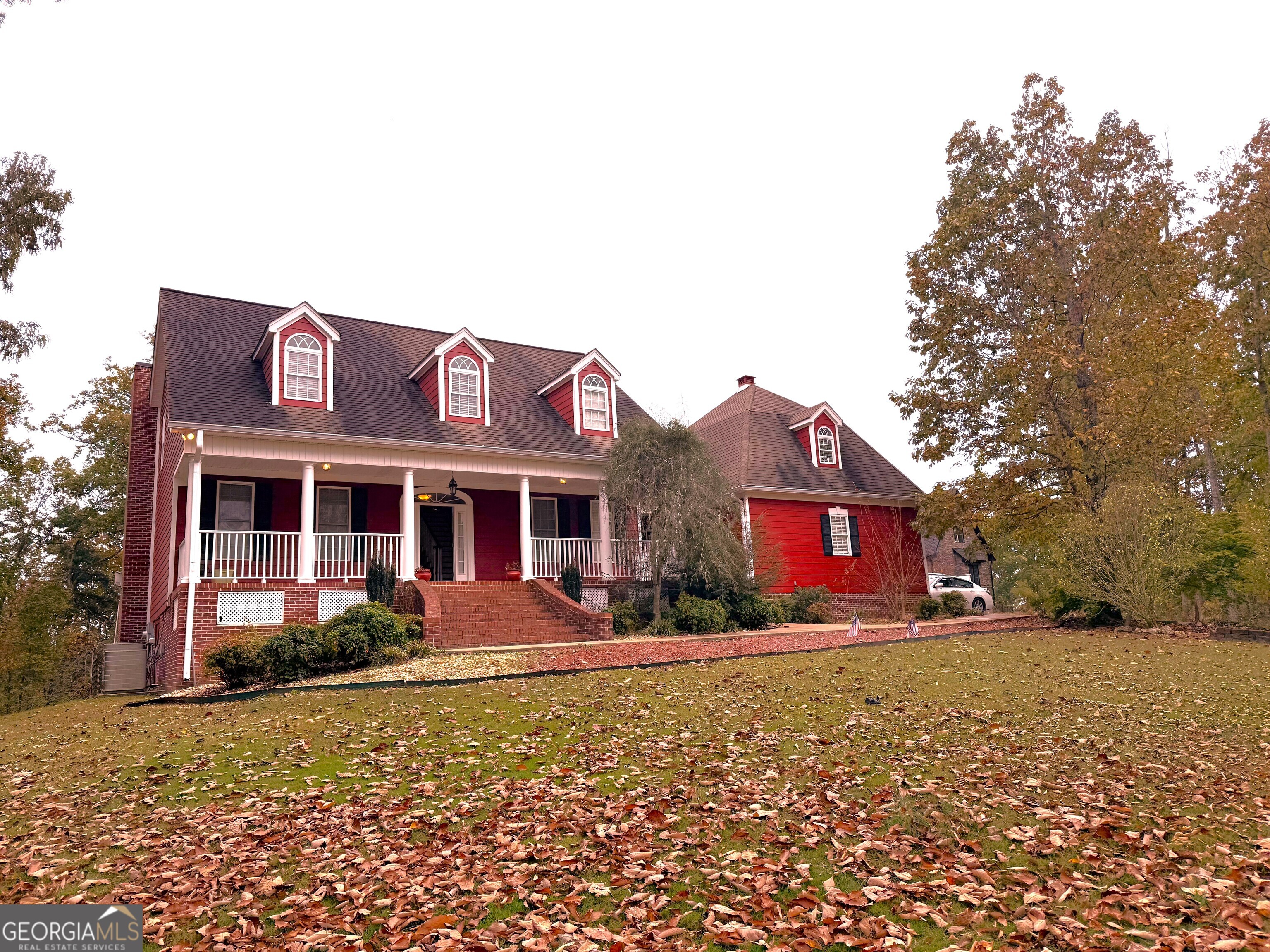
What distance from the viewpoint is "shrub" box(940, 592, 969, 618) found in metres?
23.6

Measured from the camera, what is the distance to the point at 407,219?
2225cm

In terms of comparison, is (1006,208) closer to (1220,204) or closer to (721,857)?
(1220,204)

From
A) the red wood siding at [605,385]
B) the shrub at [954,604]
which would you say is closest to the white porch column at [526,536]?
the red wood siding at [605,385]

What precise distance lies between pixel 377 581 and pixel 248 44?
32.7 ft

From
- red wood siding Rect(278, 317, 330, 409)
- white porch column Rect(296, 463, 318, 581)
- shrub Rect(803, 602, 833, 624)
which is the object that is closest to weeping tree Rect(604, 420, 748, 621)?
shrub Rect(803, 602, 833, 624)

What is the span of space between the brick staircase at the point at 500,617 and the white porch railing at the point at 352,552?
65.6 inches

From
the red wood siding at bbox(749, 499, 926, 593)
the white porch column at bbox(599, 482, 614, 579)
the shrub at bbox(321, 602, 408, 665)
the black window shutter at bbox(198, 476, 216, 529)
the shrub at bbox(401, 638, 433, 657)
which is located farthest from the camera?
the red wood siding at bbox(749, 499, 926, 593)

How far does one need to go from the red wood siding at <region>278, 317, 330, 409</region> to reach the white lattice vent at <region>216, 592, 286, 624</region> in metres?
4.36

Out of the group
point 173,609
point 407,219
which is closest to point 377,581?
point 173,609

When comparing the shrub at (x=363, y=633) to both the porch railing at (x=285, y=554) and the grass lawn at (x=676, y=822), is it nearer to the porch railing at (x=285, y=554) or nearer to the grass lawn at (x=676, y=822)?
the porch railing at (x=285, y=554)

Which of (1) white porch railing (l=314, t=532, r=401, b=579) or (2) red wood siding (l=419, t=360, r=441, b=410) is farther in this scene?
(2) red wood siding (l=419, t=360, r=441, b=410)

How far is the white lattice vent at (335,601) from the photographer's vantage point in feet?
51.2

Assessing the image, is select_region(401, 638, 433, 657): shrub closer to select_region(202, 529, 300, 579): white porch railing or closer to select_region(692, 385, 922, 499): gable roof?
select_region(202, 529, 300, 579): white porch railing

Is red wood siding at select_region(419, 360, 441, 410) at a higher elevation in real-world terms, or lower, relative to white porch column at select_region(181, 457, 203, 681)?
higher
